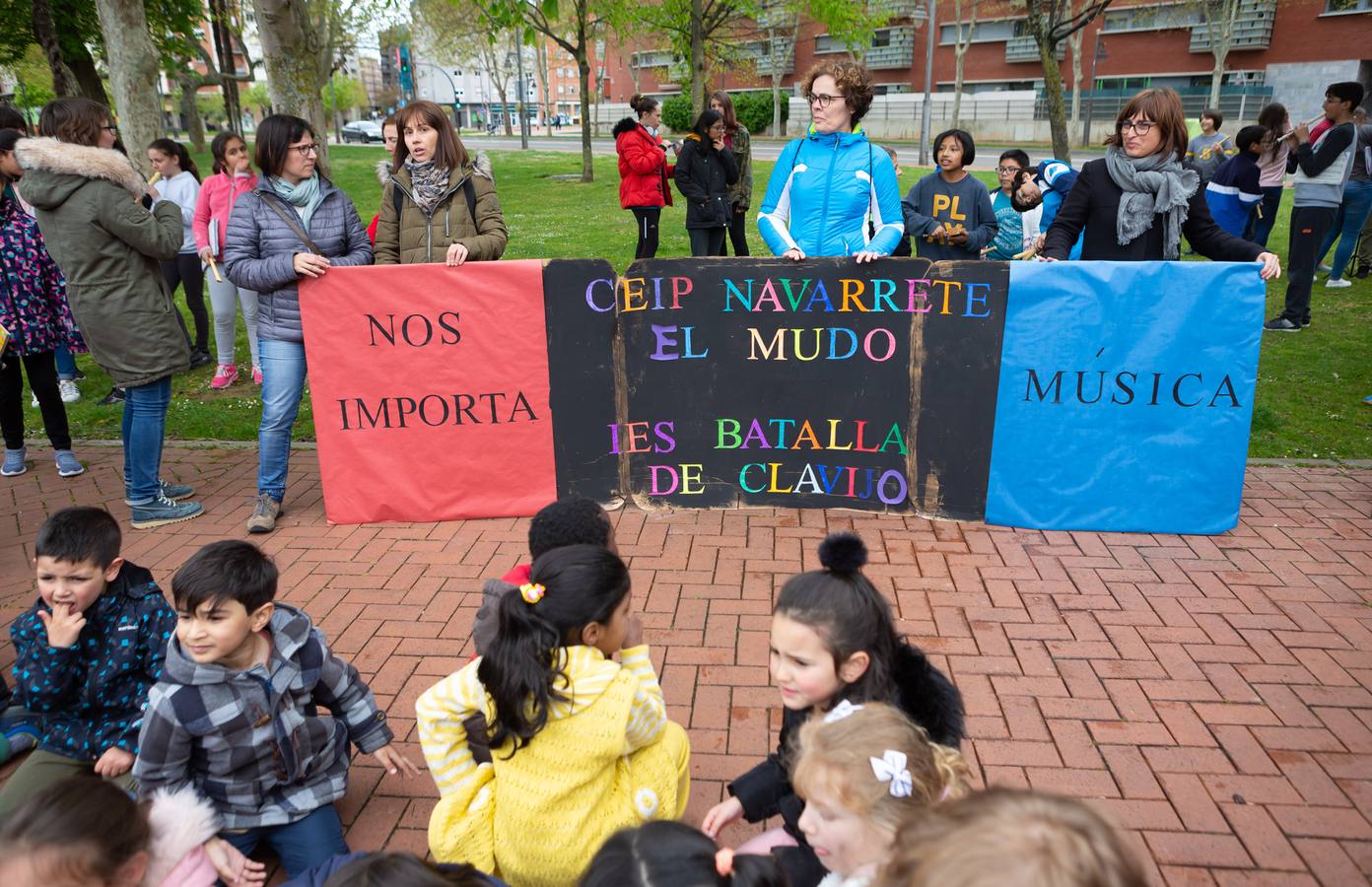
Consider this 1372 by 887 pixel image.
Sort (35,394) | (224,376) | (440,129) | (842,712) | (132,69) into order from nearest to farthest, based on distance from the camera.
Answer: (842,712) < (440,129) < (35,394) < (224,376) < (132,69)

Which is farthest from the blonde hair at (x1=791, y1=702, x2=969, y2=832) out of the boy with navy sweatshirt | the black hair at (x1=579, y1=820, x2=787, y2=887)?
the boy with navy sweatshirt

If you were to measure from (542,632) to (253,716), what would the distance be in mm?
970

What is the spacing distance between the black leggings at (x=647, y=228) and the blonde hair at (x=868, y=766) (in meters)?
8.90

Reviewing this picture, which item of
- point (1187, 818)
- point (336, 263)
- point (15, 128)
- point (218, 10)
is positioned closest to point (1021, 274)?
point (1187, 818)

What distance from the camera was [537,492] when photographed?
5129 millimetres

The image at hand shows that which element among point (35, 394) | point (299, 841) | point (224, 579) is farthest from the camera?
point (35, 394)

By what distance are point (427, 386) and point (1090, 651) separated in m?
3.34

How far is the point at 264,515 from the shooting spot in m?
4.98

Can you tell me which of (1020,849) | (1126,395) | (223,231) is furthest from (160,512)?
(1020,849)

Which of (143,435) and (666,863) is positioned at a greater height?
(666,863)

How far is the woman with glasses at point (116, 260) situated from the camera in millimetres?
4613

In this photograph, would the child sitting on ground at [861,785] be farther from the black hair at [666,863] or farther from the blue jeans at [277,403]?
the blue jeans at [277,403]

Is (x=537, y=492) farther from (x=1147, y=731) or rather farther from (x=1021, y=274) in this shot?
(x=1147, y=731)

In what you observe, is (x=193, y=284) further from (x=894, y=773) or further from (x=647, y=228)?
(x=894, y=773)
